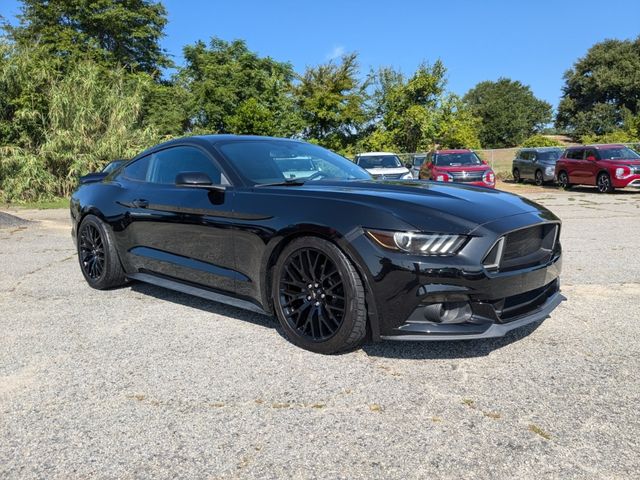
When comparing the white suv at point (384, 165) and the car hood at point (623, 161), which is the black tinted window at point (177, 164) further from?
the car hood at point (623, 161)

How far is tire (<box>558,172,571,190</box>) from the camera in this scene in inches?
815

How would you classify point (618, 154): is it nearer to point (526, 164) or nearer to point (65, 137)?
point (526, 164)

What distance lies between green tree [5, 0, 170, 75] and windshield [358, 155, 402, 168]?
24.8 metres

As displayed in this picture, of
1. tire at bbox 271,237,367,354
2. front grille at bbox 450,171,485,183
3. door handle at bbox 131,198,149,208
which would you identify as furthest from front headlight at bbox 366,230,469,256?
front grille at bbox 450,171,485,183

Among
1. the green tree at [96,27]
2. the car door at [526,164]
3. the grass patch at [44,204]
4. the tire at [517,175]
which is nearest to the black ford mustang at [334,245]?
the grass patch at [44,204]

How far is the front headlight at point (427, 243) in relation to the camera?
3008 millimetres

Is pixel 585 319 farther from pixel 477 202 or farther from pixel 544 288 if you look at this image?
pixel 477 202

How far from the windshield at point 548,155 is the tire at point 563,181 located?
7.78ft

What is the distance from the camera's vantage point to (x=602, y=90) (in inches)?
2213

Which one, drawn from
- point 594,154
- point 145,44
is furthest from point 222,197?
point 145,44

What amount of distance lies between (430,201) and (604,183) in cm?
1780

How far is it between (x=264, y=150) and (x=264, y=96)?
35226 mm

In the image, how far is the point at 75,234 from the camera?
18.4ft

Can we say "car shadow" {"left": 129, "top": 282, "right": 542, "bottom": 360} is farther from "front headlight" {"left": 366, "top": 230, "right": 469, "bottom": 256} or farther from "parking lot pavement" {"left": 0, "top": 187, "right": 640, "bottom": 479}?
"front headlight" {"left": 366, "top": 230, "right": 469, "bottom": 256}
